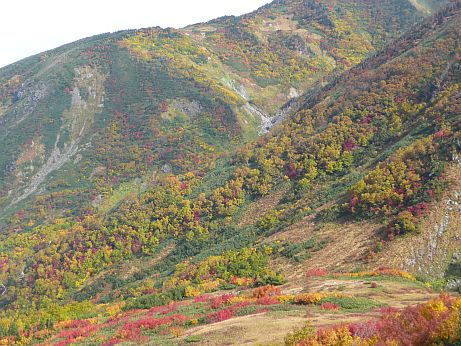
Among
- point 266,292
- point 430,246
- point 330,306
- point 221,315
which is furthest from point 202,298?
point 430,246

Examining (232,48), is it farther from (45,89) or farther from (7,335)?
(7,335)

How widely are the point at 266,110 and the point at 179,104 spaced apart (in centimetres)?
2508

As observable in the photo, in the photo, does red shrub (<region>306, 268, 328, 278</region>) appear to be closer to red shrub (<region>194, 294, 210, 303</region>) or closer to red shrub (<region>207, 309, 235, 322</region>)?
red shrub (<region>194, 294, 210, 303</region>)

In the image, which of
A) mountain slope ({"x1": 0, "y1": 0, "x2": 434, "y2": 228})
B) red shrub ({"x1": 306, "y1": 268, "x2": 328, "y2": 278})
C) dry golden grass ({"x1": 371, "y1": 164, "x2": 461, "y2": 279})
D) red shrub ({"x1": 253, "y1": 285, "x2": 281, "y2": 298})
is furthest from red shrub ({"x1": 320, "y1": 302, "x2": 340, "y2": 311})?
mountain slope ({"x1": 0, "y1": 0, "x2": 434, "y2": 228})

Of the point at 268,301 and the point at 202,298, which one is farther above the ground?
the point at 268,301

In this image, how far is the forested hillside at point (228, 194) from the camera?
987 inches

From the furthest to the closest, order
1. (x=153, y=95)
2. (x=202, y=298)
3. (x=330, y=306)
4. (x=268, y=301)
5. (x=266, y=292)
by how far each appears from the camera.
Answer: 1. (x=153, y=95)
2. (x=202, y=298)
3. (x=266, y=292)
4. (x=268, y=301)
5. (x=330, y=306)

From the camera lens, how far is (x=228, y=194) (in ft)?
187

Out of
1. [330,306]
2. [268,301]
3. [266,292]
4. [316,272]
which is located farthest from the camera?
[316,272]

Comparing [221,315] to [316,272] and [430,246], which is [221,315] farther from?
[430,246]

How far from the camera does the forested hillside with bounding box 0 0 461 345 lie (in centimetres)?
2506

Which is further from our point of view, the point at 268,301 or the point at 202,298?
the point at 202,298

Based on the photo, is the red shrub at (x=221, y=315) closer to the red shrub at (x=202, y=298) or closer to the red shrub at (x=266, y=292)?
the red shrub at (x=266, y=292)

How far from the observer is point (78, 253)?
5744cm
